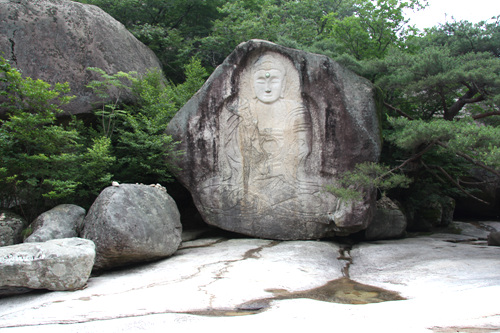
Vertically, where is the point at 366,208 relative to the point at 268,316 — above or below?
above

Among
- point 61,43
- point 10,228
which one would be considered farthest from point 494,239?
point 61,43

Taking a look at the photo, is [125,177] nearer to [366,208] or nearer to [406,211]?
[366,208]

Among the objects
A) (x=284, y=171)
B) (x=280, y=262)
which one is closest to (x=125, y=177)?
(x=284, y=171)

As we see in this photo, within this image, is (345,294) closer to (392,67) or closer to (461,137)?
(461,137)

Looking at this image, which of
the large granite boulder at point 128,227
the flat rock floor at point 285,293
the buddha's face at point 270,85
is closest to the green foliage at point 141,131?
the large granite boulder at point 128,227

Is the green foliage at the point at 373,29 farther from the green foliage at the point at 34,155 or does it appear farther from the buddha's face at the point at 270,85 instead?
the green foliage at the point at 34,155

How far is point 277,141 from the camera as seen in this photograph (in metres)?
7.91

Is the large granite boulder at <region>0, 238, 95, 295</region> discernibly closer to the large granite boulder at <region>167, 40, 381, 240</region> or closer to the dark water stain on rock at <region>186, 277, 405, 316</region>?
the dark water stain on rock at <region>186, 277, 405, 316</region>

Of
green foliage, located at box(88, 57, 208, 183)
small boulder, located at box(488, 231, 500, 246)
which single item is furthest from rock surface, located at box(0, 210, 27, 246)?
small boulder, located at box(488, 231, 500, 246)

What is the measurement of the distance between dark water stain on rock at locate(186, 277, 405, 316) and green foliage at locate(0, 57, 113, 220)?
3826 mm

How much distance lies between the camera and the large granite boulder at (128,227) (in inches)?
229

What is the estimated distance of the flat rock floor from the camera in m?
3.26

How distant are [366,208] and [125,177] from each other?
16.0ft

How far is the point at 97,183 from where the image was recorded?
290 inches
